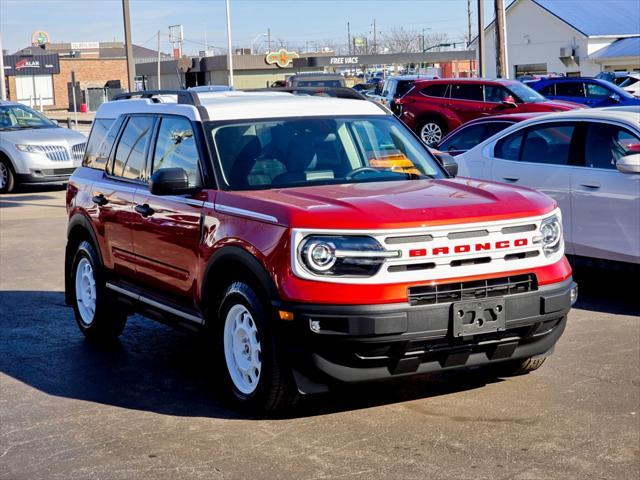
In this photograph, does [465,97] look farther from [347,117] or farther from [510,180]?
[347,117]

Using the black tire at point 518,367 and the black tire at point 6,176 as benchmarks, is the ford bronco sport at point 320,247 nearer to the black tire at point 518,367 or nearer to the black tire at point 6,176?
the black tire at point 518,367

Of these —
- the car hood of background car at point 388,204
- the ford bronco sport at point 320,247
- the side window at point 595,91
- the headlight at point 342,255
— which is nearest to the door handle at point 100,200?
the ford bronco sport at point 320,247

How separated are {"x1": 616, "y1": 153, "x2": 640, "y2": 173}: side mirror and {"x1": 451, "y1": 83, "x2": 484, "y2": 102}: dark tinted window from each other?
56.9 feet

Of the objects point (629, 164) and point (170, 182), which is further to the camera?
point (629, 164)

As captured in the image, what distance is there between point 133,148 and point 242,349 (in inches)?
87.2

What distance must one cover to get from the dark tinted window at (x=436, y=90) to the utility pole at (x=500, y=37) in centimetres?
460

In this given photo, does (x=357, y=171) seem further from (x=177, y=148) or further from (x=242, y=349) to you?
(x=242, y=349)

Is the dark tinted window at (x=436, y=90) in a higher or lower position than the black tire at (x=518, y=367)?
higher

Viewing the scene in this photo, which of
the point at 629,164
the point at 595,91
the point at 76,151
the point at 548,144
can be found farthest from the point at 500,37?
the point at 629,164

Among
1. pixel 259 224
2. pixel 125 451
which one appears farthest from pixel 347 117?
pixel 125 451

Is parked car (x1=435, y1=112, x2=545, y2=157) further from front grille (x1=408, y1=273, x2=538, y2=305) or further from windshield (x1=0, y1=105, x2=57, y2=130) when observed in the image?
windshield (x1=0, y1=105, x2=57, y2=130)

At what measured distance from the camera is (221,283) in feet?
21.0

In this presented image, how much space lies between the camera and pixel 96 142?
855cm

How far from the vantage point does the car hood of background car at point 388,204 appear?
5.65 metres
